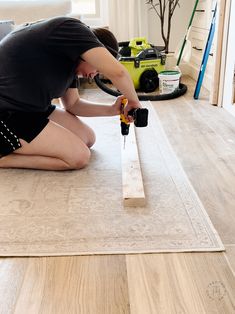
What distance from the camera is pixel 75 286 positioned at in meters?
0.86

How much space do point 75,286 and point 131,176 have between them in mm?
580

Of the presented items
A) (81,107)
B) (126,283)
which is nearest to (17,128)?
(81,107)

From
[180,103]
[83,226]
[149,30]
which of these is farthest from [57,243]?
[149,30]

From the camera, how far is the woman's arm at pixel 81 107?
164 centimetres

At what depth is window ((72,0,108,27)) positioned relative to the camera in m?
3.65

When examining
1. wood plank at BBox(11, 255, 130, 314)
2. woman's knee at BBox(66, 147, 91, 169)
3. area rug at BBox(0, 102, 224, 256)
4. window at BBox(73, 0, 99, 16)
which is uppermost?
window at BBox(73, 0, 99, 16)

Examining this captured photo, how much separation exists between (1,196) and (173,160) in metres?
0.77

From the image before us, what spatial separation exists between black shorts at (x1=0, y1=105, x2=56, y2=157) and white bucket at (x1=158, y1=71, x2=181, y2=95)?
1.56m

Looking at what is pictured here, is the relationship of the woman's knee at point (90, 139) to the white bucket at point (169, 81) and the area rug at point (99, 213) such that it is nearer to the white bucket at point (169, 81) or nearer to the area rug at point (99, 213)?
the area rug at point (99, 213)

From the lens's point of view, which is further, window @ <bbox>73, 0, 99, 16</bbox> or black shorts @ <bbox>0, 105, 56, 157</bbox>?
window @ <bbox>73, 0, 99, 16</bbox>

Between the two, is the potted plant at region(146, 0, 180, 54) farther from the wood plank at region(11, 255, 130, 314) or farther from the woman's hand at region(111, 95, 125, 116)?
the wood plank at region(11, 255, 130, 314)

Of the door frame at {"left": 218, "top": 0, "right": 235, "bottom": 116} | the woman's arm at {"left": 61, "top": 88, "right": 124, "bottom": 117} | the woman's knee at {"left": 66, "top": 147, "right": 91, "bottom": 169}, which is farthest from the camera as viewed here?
the door frame at {"left": 218, "top": 0, "right": 235, "bottom": 116}

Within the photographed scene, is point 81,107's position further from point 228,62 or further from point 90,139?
point 228,62

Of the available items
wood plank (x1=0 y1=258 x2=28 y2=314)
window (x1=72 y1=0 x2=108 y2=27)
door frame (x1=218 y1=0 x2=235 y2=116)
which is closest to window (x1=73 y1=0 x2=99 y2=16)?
window (x1=72 y1=0 x2=108 y2=27)
